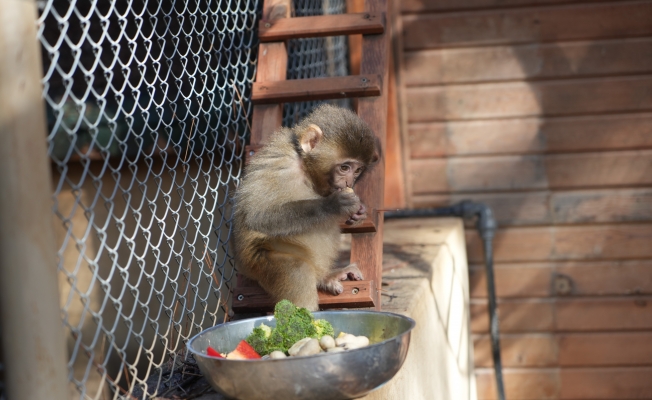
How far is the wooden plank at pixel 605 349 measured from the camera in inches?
213

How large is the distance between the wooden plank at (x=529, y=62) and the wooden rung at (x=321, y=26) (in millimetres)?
1775

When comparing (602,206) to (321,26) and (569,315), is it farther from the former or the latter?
(321,26)

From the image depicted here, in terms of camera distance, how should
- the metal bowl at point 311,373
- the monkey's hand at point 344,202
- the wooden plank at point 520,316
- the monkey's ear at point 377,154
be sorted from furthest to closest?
the wooden plank at point 520,316 → the monkey's ear at point 377,154 → the monkey's hand at point 344,202 → the metal bowl at point 311,373

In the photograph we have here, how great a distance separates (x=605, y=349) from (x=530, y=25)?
8.55 feet

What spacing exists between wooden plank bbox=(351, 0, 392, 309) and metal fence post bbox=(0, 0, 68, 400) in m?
1.79

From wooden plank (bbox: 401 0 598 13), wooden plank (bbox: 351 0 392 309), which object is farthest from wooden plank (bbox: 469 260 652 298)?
wooden plank (bbox: 351 0 392 309)

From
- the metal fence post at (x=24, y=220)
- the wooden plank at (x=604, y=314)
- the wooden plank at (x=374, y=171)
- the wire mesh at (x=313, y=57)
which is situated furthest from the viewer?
the wooden plank at (x=604, y=314)

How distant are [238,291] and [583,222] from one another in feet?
10.6

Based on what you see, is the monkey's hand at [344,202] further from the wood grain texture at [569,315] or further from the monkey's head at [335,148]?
the wood grain texture at [569,315]

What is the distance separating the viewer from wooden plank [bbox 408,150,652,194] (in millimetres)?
5316

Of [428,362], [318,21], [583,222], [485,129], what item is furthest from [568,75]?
[428,362]

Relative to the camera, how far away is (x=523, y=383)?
5598 mm

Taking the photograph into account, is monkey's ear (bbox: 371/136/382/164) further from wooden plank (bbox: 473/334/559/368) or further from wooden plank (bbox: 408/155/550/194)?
wooden plank (bbox: 473/334/559/368)

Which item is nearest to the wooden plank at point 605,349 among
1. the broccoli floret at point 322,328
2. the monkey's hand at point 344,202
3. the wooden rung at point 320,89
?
the wooden rung at point 320,89
